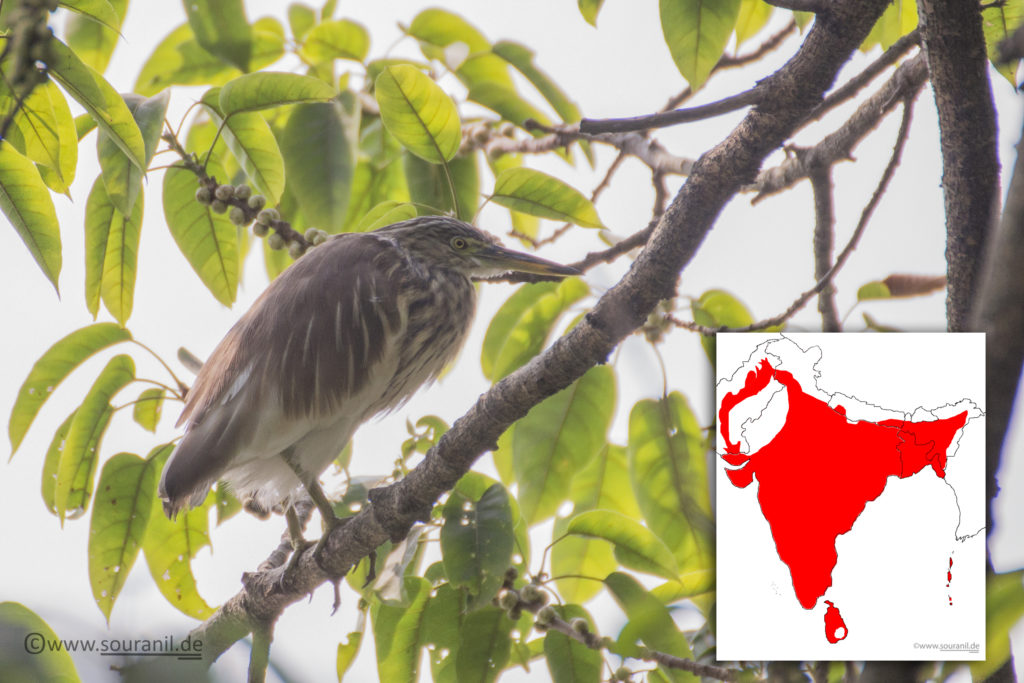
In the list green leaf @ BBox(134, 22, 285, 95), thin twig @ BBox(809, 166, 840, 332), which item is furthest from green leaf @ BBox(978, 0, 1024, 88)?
green leaf @ BBox(134, 22, 285, 95)

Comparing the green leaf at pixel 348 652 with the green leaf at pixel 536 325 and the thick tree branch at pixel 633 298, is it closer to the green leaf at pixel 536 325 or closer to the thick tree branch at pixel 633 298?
the thick tree branch at pixel 633 298

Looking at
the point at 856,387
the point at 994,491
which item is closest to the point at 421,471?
the point at 856,387

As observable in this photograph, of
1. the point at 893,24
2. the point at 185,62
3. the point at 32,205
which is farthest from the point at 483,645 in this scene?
the point at 185,62

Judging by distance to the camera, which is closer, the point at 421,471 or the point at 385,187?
the point at 421,471

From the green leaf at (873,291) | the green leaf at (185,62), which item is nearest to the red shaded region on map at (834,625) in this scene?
the green leaf at (873,291)

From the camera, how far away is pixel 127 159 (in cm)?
194

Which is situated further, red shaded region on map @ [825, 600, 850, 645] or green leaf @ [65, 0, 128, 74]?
green leaf @ [65, 0, 128, 74]

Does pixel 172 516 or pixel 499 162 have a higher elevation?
pixel 499 162

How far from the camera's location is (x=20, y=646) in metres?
0.62

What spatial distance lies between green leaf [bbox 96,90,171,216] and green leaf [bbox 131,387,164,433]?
729 millimetres

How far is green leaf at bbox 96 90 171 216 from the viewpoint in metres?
1.89

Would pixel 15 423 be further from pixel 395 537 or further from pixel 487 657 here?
pixel 487 657

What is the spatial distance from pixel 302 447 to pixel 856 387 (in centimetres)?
150

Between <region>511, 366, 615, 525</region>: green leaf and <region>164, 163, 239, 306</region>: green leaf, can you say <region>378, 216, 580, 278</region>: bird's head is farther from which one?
<region>511, 366, 615, 525</region>: green leaf
